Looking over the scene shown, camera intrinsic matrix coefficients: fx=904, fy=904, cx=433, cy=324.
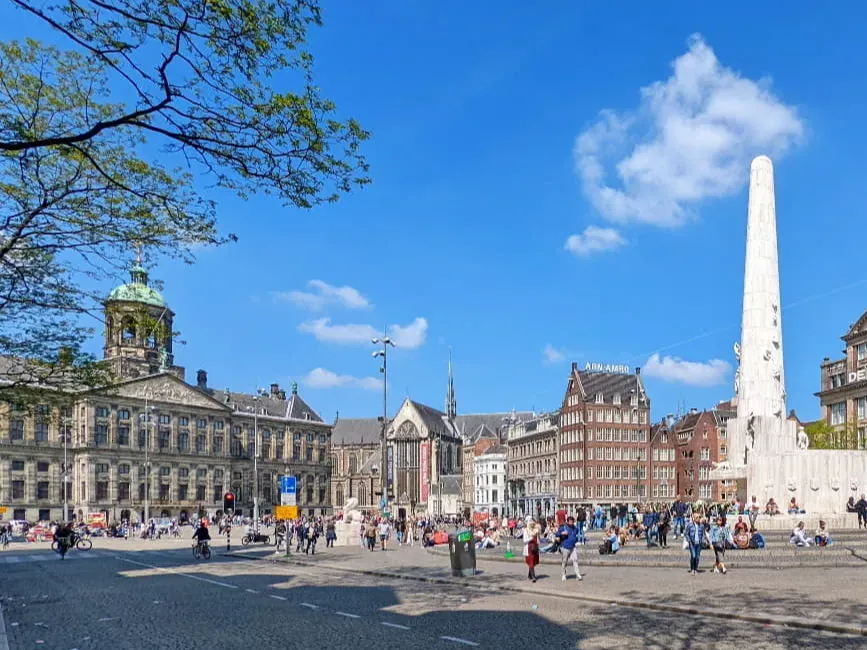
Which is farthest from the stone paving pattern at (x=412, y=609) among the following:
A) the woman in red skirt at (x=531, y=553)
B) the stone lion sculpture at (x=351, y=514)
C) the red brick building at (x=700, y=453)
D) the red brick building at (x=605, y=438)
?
the red brick building at (x=700, y=453)

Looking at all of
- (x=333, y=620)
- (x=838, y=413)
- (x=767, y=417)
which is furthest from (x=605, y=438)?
(x=333, y=620)

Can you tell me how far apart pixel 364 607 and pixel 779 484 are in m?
23.1

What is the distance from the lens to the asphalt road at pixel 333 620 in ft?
44.7

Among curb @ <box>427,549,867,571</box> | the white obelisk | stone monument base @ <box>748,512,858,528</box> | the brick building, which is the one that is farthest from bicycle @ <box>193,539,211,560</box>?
the brick building

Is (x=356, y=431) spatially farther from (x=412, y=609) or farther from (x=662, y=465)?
(x=412, y=609)

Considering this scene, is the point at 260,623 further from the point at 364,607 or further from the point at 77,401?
the point at 77,401

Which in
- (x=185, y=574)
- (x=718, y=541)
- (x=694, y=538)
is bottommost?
(x=185, y=574)

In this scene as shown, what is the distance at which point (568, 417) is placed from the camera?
4154 inches

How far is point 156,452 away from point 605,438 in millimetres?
56841

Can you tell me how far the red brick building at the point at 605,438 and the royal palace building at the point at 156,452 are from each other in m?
38.5

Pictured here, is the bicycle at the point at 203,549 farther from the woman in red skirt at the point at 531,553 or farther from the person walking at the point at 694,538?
the person walking at the point at 694,538

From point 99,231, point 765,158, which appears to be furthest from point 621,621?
point 765,158

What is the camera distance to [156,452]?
11600cm

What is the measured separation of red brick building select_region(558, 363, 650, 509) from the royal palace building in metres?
38.5
